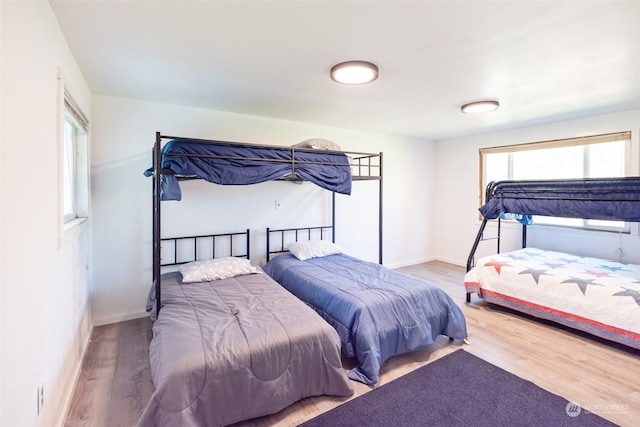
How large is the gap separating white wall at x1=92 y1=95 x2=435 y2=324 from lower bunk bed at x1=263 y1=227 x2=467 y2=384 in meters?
1.02

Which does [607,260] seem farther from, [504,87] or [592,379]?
[504,87]

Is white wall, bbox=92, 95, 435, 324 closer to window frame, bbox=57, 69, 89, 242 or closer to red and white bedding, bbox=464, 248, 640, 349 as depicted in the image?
window frame, bbox=57, 69, 89, 242

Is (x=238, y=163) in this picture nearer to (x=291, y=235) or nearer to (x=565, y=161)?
(x=291, y=235)

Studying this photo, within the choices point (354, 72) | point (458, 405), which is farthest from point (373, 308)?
point (354, 72)

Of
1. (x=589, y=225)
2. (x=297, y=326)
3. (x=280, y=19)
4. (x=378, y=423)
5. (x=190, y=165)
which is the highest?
(x=280, y=19)

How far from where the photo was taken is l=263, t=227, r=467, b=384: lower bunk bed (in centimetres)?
230

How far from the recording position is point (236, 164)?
9.05 feet

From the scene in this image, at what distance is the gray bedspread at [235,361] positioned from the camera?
1.62m

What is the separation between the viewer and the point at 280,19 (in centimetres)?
174

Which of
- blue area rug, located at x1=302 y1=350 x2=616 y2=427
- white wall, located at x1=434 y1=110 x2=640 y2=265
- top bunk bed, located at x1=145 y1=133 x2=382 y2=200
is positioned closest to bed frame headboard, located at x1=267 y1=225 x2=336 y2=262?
top bunk bed, located at x1=145 y1=133 x2=382 y2=200

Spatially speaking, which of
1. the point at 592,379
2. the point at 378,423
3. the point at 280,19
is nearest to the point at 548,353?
the point at 592,379

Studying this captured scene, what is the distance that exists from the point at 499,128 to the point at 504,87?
213 centimetres
